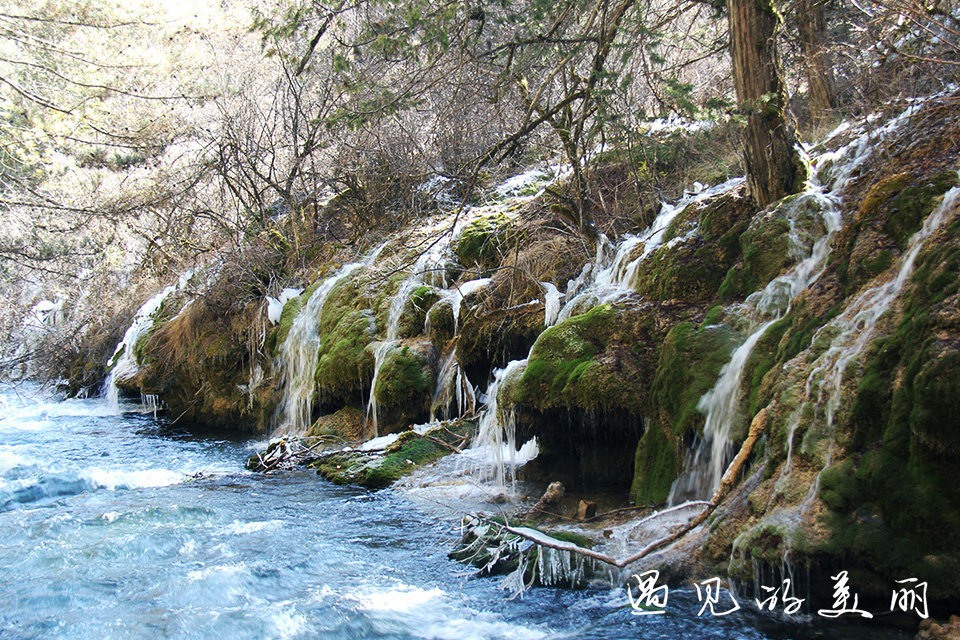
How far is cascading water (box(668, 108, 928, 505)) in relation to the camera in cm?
470

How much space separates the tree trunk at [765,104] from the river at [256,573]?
4.14 meters

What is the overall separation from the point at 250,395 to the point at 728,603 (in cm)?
968

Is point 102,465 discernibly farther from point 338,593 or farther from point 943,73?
point 943,73

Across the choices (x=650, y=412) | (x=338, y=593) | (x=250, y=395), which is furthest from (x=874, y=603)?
(x=250, y=395)

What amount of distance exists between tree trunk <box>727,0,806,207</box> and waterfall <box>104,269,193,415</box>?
38.8 ft

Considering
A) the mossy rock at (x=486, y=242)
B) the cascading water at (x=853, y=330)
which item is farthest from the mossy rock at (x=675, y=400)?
the mossy rock at (x=486, y=242)

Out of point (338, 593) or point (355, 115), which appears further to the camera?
point (355, 115)

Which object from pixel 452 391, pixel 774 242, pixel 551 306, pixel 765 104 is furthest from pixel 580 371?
pixel 452 391

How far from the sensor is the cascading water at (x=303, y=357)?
412 inches

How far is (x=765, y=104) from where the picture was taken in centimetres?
609

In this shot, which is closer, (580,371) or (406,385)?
(580,371)

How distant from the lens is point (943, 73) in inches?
258

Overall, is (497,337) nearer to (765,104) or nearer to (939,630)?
(765,104)

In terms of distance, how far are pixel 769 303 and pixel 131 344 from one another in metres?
13.9
